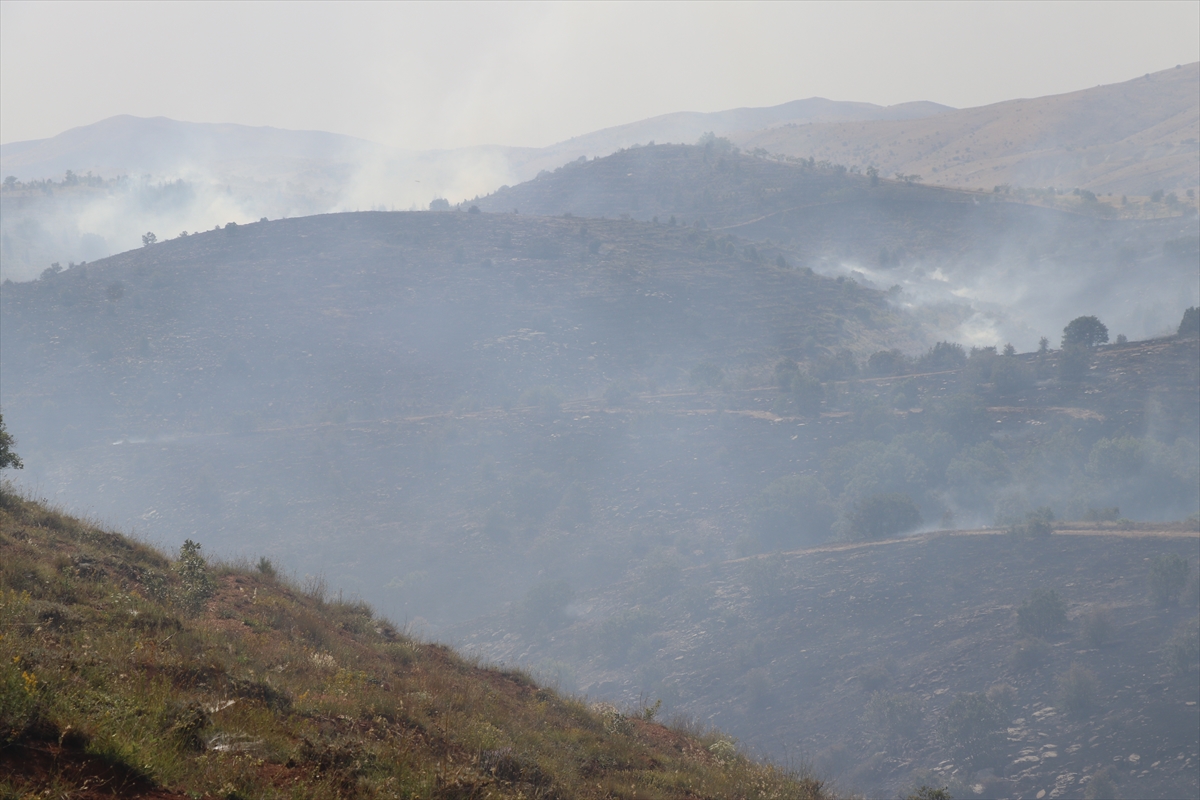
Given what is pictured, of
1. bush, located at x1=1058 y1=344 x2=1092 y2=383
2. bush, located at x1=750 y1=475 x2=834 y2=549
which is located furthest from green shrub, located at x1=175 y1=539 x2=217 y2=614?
bush, located at x1=1058 y1=344 x2=1092 y2=383

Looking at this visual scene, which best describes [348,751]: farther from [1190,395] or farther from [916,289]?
[916,289]

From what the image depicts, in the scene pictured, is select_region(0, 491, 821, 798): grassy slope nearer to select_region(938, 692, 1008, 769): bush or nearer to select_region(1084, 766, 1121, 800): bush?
select_region(1084, 766, 1121, 800): bush

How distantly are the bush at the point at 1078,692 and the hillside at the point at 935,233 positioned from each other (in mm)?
72457

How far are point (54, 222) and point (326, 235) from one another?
189 feet

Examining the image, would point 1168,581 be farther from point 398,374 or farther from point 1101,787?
point 398,374

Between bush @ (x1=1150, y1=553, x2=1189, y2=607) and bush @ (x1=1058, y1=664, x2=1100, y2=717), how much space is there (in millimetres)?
7961

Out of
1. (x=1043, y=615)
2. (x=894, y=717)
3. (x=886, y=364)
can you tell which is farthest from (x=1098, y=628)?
(x=886, y=364)

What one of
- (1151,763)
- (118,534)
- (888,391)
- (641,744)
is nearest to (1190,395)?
(888,391)

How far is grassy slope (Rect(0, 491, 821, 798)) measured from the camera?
5559mm

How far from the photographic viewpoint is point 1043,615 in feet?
114

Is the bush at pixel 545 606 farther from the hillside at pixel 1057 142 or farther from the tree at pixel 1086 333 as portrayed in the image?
the hillside at pixel 1057 142

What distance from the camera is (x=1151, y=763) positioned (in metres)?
24.3

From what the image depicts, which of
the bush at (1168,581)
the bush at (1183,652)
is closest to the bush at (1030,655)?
the bush at (1183,652)

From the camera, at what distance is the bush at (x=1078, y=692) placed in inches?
1103
